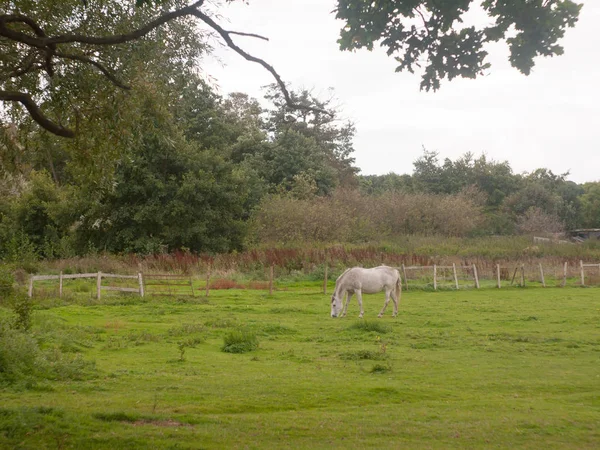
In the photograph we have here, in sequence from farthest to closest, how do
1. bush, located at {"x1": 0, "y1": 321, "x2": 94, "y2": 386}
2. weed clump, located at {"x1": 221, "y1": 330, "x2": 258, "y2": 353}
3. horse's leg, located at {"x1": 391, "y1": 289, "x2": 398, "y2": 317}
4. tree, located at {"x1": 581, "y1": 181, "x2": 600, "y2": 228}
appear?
tree, located at {"x1": 581, "y1": 181, "x2": 600, "y2": 228}, horse's leg, located at {"x1": 391, "y1": 289, "x2": 398, "y2": 317}, weed clump, located at {"x1": 221, "y1": 330, "x2": 258, "y2": 353}, bush, located at {"x1": 0, "y1": 321, "x2": 94, "y2": 386}

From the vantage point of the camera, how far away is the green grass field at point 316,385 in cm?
760

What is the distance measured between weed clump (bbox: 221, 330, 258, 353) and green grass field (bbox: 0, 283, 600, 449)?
0.11 meters

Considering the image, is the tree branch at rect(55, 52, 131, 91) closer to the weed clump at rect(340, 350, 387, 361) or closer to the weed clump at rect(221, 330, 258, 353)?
the weed clump at rect(221, 330, 258, 353)

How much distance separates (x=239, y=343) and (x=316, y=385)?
4.20 meters

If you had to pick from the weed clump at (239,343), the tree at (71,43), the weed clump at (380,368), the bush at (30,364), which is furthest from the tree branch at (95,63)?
the weed clump at (380,368)

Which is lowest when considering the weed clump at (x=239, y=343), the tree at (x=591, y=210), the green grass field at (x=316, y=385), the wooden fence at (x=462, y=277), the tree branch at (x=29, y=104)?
the green grass field at (x=316, y=385)

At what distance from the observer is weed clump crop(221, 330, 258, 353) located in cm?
1412

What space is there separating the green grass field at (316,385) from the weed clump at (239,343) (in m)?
0.11

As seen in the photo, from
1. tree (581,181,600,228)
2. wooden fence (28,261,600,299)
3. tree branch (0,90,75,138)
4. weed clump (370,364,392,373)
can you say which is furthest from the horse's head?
tree (581,181,600,228)

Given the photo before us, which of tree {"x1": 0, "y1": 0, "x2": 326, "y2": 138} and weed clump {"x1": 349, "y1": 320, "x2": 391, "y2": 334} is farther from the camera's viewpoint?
weed clump {"x1": 349, "y1": 320, "x2": 391, "y2": 334}

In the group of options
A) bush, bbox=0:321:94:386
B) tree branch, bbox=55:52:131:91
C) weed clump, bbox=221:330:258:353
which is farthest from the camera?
weed clump, bbox=221:330:258:353

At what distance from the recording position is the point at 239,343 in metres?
14.3

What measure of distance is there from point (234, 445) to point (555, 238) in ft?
180

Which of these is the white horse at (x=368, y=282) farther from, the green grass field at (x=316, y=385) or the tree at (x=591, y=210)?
the tree at (x=591, y=210)
